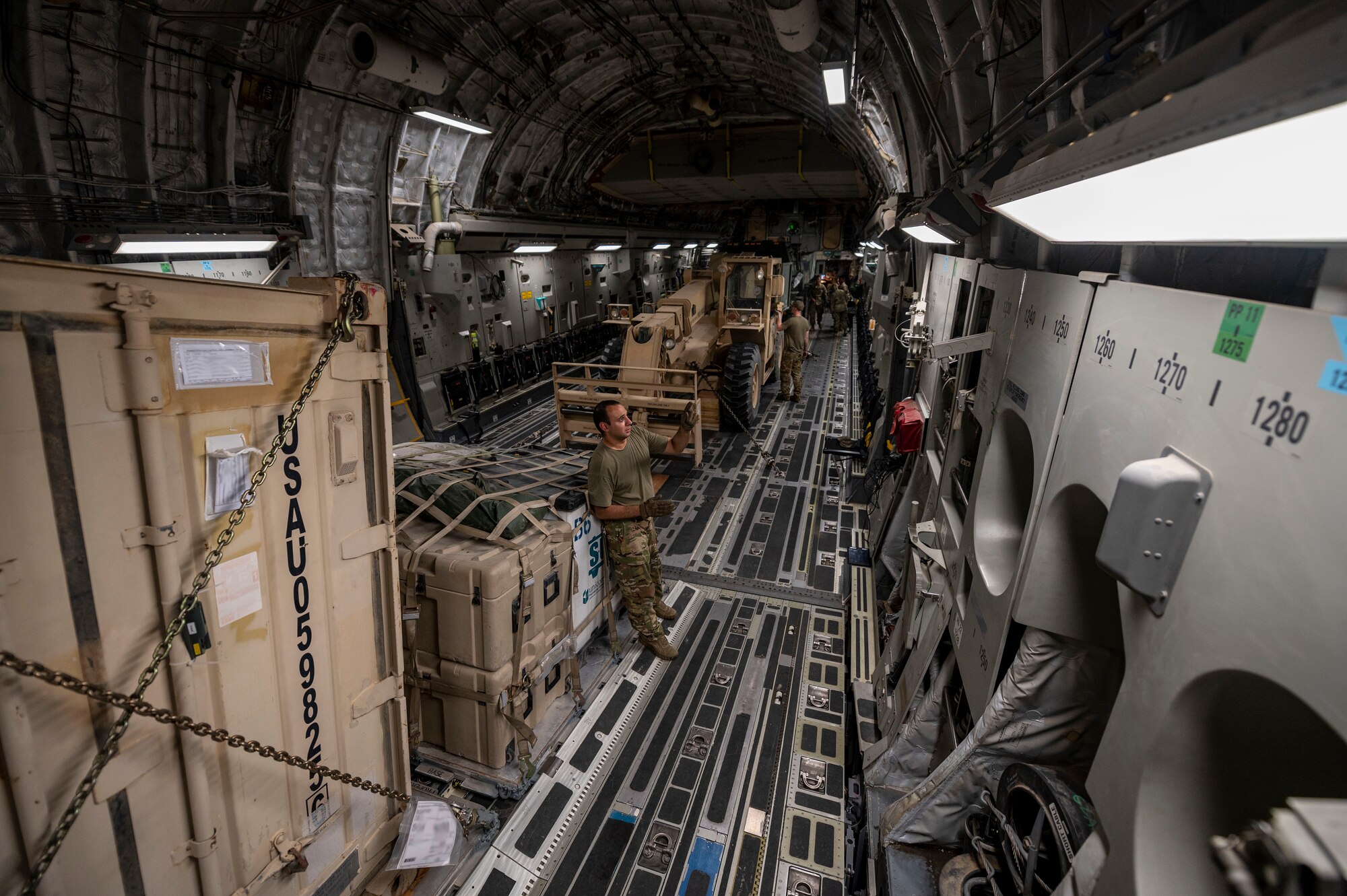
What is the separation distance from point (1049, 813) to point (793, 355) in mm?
10843

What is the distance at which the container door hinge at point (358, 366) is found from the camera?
2.33 meters

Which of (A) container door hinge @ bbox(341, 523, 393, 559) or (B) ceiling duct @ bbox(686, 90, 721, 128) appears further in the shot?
(B) ceiling duct @ bbox(686, 90, 721, 128)

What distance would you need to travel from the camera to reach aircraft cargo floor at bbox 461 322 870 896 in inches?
129

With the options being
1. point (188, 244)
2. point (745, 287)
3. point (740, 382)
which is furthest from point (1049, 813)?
point (745, 287)

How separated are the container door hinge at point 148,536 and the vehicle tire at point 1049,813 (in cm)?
292

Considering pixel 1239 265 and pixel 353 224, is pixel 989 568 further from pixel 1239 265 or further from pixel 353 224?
A: pixel 353 224

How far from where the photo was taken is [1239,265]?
5.62ft

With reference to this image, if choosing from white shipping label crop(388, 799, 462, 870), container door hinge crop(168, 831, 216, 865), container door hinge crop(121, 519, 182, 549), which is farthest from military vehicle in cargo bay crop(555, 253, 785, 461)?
container door hinge crop(168, 831, 216, 865)

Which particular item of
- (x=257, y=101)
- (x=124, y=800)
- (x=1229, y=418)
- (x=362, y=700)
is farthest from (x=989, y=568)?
(x=257, y=101)

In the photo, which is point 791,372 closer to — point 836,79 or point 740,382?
point 740,382

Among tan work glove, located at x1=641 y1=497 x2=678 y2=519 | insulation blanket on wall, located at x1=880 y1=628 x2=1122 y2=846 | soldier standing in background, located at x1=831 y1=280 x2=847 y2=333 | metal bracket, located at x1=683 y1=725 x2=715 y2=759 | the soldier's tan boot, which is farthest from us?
soldier standing in background, located at x1=831 y1=280 x2=847 y2=333

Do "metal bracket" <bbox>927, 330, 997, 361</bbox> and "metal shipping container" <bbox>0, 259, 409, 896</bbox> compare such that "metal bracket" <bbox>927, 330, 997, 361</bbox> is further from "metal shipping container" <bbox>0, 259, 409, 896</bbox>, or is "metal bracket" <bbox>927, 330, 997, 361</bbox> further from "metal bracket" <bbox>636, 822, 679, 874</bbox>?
"metal bracket" <bbox>636, 822, 679, 874</bbox>

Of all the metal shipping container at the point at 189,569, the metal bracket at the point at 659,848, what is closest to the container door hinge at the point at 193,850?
the metal shipping container at the point at 189,569

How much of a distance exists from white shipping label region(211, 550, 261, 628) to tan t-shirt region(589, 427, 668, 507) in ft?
7.87
